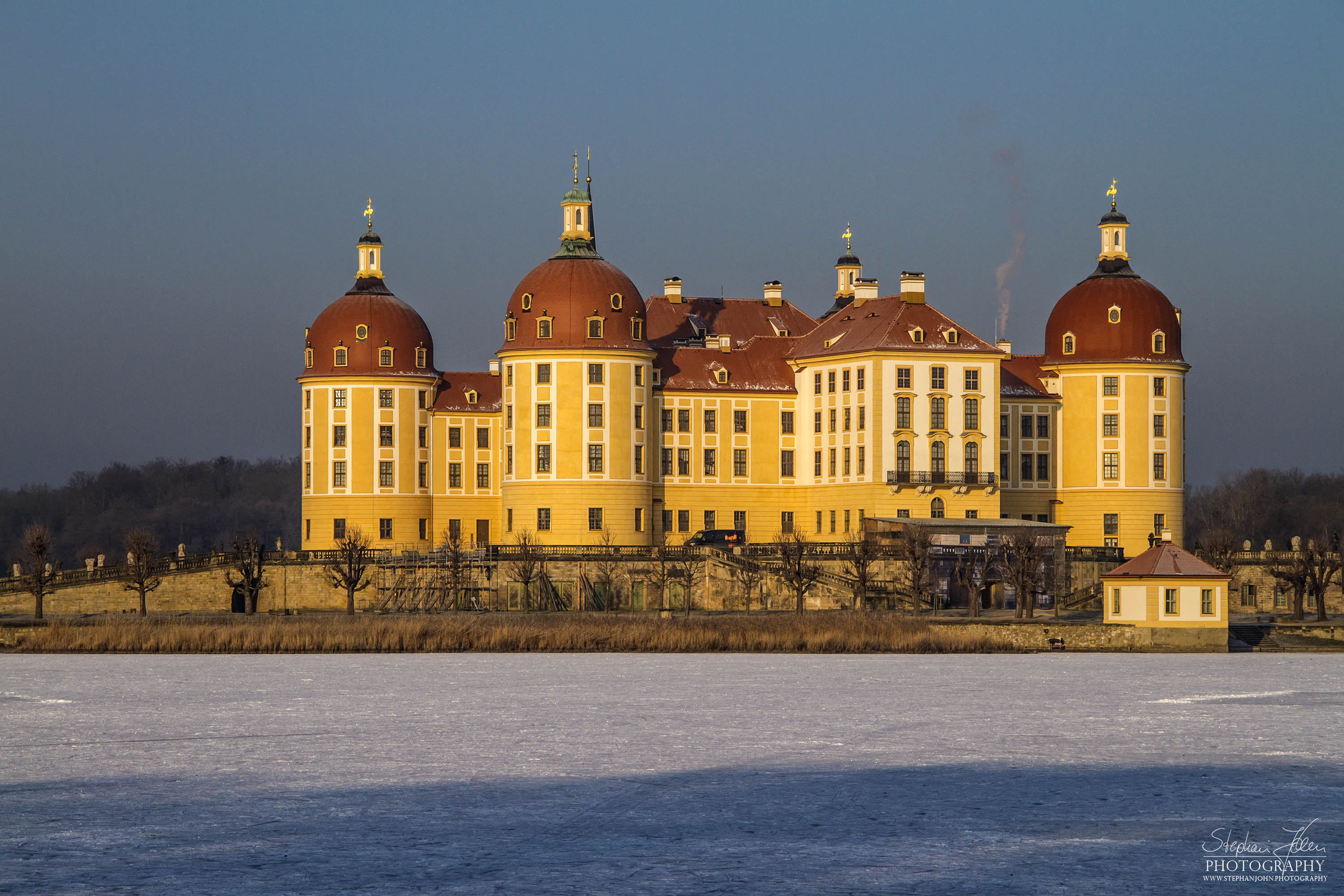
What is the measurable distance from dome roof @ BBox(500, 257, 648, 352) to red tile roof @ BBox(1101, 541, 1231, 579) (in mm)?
28326

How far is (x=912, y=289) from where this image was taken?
77188 mm

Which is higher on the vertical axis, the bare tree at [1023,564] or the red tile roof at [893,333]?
the red tile roof at [893,333]

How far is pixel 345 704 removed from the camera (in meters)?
30.8

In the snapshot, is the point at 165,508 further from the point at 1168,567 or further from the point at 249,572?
the point at 1168,567

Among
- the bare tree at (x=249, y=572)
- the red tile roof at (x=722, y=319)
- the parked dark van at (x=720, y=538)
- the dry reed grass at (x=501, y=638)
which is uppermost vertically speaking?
the red tile roof at (x=722, y=319)

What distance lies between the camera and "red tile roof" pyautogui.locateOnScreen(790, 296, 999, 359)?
74.2 metres

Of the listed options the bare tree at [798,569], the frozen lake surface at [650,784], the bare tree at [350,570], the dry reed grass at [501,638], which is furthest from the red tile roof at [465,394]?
the frozen lake surface at [650,784]

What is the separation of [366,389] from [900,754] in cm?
5903

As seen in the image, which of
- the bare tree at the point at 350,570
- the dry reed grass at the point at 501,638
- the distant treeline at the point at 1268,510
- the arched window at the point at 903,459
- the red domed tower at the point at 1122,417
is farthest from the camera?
the distant treeline at the point at 1268,510

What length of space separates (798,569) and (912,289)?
19134 millimetres

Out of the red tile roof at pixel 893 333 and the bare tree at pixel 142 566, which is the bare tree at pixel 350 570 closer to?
the bare tree at pixel 142 566

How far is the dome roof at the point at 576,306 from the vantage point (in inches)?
2936

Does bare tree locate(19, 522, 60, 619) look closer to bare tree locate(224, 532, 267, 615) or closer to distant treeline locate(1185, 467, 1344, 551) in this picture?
bare tree locate(224, 532, 267, 615)

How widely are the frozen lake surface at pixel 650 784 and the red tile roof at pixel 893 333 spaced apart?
3880 centimetres
